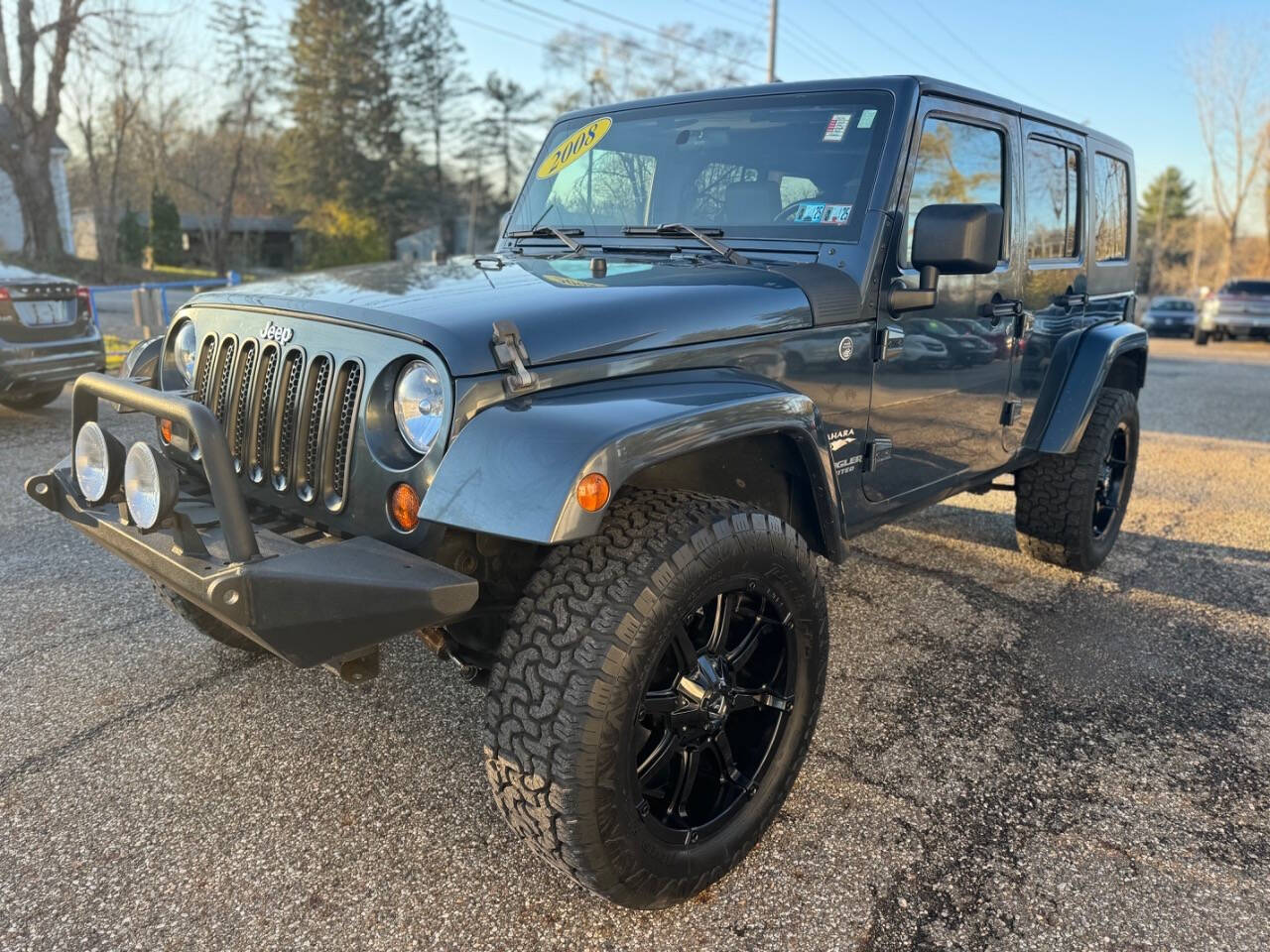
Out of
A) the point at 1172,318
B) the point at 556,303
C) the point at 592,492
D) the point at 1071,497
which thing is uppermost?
the point at 1172,318

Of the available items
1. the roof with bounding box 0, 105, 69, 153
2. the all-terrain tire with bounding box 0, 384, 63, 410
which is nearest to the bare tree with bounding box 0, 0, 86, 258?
the roof with bounding box 0, 105, 69, 153

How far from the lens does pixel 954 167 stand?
3.28 m

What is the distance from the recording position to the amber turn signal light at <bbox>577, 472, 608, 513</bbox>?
5.92ft

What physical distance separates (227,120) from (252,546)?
36.6 metres


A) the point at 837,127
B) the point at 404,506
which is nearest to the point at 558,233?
the point at 837,127

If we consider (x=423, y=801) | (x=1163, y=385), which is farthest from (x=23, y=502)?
(x=1163, y=385)

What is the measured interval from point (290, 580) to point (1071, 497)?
12.0 ft

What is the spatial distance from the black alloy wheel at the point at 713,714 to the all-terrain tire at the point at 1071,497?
250cm

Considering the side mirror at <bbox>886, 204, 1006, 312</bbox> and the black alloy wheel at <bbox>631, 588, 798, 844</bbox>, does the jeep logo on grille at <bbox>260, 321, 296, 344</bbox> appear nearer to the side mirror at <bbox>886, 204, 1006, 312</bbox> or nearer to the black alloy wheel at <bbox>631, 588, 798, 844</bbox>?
the black alloy wheel at <bbox>631, 588, 798, 844</bbox>

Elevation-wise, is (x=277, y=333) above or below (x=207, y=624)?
above

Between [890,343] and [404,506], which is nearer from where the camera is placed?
[404,506]

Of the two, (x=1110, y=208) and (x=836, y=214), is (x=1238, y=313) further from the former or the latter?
(x=836, y=214)

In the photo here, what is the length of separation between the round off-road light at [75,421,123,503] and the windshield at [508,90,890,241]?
1.79 m

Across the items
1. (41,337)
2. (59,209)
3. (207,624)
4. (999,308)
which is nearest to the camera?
(207,624)
